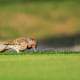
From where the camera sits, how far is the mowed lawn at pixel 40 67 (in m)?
2.66

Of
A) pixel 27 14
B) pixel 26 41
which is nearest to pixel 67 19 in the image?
pixel 27 14

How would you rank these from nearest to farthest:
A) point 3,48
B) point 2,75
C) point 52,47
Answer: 1. point 2,75
2. point 3,48
3. point 52,47

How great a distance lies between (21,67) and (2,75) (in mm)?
331

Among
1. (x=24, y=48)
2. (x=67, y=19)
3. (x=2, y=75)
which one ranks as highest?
(x=67, y=19)

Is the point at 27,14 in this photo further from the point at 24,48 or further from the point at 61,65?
the point at 61,65

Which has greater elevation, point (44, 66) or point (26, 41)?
point (26, 41)

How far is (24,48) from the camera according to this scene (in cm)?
395

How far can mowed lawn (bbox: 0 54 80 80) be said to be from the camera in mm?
2660

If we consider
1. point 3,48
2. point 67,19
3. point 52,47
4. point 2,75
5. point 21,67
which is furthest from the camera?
point 67,19

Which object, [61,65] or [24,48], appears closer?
[61,65]

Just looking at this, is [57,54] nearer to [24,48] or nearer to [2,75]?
[24,48]

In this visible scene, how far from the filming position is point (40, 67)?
2.96 metres

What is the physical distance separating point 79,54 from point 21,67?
99 cm

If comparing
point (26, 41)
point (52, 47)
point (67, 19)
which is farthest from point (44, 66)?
point (67, 19)
